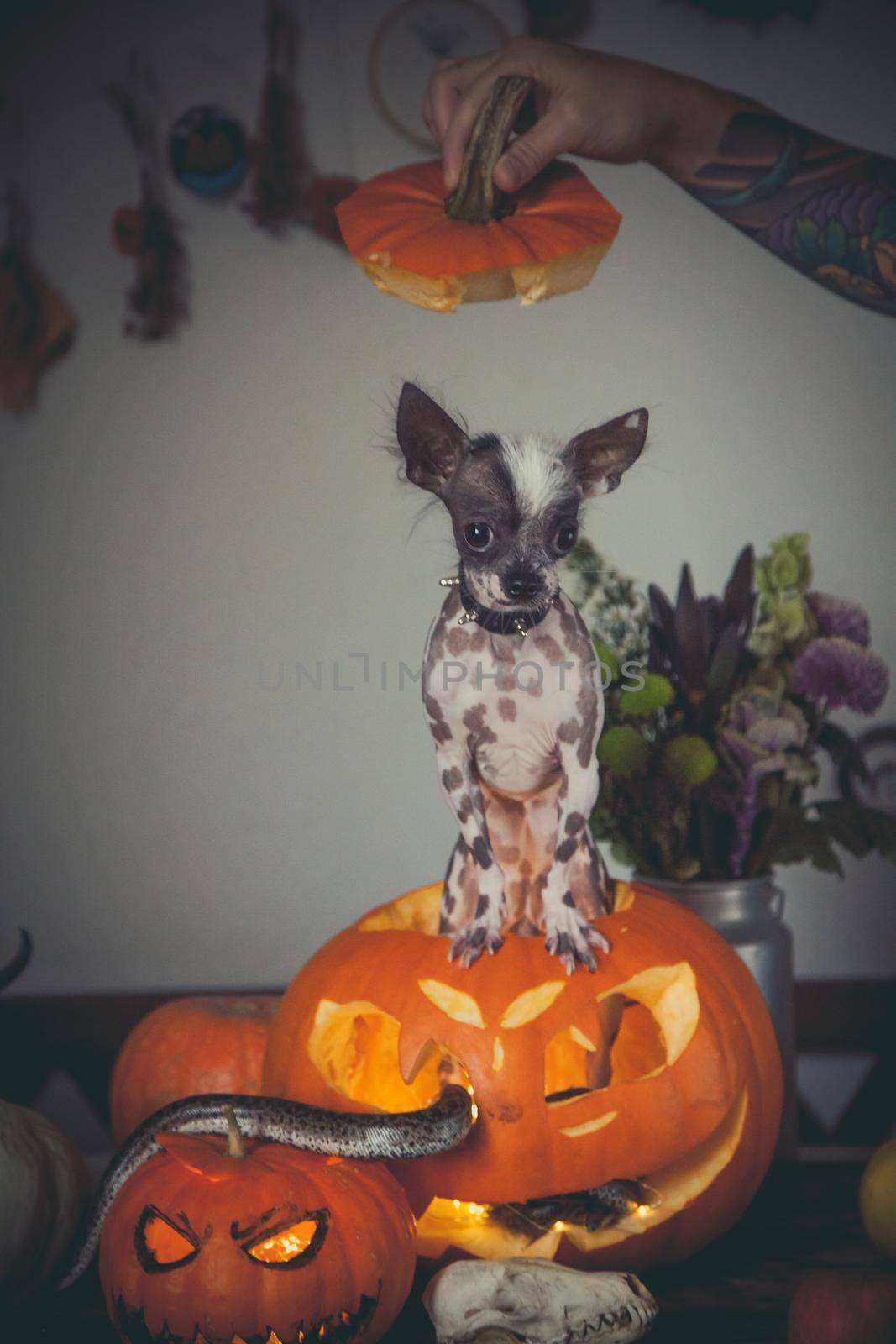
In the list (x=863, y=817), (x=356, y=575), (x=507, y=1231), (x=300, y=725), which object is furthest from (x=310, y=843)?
(x=507, y=1231)

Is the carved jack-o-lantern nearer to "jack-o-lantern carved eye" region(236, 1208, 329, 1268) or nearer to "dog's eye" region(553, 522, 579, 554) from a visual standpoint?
"jack-o-lantern carved eye" region(236, 1208, 329, 1268)

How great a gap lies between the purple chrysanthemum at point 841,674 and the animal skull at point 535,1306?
66 centimetres

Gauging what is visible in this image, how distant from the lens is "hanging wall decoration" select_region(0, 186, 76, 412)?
1.97 m

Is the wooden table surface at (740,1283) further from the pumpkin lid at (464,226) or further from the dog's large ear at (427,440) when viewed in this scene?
the pumpkin lid at (464,226)

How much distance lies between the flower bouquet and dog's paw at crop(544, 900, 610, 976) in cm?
27

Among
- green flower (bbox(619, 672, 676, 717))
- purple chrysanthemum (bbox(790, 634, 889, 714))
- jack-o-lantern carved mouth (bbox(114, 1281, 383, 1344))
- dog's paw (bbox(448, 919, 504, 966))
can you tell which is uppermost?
purple chrysanthemum (bbox(790, 634, 889, 714))

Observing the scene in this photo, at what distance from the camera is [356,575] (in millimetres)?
1995

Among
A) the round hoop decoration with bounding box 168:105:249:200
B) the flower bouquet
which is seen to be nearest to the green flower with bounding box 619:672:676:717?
the flower bouquet

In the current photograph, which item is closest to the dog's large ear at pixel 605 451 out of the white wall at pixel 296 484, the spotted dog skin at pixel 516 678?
the spotted dog skin at pixel 516 678

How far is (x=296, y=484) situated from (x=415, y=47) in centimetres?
69

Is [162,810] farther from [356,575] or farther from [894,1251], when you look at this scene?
[894,1251]

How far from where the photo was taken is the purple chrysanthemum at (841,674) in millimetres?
1301

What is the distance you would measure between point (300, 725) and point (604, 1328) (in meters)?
1.28

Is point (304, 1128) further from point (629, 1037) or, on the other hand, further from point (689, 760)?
point (689, 760)
